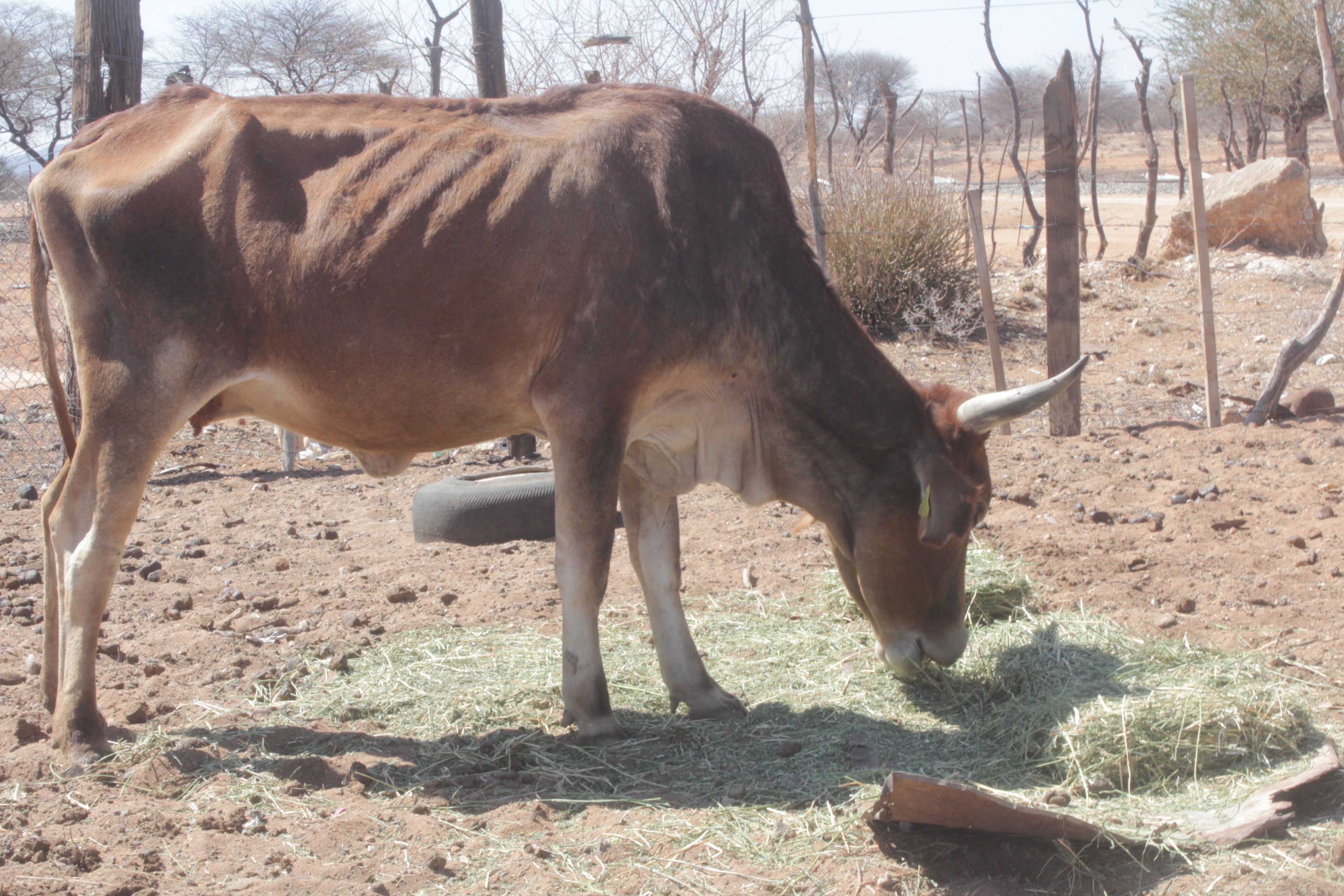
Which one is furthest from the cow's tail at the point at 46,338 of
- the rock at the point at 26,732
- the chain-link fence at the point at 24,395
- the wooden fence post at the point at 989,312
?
the wooden fence post at the point at 989,312

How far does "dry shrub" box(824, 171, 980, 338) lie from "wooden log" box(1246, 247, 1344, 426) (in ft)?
16.9

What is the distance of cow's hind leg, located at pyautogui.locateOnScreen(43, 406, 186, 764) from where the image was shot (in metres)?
3.84

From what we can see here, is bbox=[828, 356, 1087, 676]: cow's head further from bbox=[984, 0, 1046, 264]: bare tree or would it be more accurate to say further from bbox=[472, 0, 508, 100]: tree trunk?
bbox=[984, 0, 1046, 264]: bare tree

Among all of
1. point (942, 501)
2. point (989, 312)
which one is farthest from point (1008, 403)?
point (989, 312)

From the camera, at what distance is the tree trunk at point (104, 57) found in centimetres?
719

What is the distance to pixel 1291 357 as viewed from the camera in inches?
316

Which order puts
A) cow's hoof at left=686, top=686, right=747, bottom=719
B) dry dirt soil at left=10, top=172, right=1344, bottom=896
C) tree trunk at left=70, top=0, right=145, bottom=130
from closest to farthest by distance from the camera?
1. dry dirt soil at left=10, top=172, right=1344, bottom=896
2. cow's hoof at left=686, top=686, right=747, bottom=719
3. tree trunk at left=70, top=0, right=145, bottom=130

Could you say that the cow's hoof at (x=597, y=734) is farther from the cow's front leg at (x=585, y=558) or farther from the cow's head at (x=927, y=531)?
the cow's head at (x=927, y=531)

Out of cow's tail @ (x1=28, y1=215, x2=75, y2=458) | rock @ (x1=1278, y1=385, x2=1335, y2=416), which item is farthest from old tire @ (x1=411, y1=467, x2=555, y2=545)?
rock @ (x1=1278, y1=385, x2=1335, y2=416)

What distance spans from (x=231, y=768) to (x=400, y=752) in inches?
21.9

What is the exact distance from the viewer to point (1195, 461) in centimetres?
692

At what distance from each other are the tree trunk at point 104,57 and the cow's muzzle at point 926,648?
5927mm

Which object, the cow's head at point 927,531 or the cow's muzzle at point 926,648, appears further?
the cow's muzzle at point 926,648

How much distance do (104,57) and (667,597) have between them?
17.6ft
